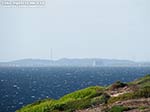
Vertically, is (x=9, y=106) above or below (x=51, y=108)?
below

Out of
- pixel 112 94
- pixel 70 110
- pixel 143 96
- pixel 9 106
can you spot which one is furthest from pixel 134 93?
pixel 9 106

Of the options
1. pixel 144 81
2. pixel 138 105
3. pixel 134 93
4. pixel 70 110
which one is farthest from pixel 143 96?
pixel 144 81

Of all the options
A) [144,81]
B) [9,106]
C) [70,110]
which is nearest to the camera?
[70,110]

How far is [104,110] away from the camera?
2819cm

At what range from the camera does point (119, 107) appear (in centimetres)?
2792

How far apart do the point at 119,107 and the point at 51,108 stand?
25.3 feet

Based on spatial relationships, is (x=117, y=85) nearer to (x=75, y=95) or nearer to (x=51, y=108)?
(x=75, y=95)

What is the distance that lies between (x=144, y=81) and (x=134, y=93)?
341 inches

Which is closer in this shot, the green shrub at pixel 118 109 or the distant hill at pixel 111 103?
the green shrub at pixel 118 109

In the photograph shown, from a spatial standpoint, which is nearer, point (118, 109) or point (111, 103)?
point (118, 109)

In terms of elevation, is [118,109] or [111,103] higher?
[118,109]

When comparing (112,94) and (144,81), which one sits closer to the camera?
(112,94)

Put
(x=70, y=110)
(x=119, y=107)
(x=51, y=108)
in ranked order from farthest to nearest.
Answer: (x=51, y=108) → (x=70, y=110) → (x=119, y=107)

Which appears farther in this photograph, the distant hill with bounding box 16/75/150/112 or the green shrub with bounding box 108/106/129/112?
the distant hill with bounding box 16/75/150/112
